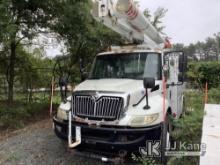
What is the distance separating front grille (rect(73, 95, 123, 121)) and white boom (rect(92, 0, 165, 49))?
147 cm

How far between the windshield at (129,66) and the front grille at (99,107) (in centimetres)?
122

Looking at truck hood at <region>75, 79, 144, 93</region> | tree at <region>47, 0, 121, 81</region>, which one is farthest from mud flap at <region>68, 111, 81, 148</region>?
tree at <region>47, 0, 121, 81</region>

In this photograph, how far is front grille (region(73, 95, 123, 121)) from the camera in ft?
14.0

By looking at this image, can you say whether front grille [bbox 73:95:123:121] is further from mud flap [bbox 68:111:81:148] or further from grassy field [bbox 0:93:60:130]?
grassy field [bbox 0:93:60:130]

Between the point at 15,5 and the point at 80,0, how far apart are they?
1642 mm

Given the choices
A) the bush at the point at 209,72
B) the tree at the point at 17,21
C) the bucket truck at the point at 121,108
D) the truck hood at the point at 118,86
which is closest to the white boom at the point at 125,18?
the bucket truck at the point at 121,108

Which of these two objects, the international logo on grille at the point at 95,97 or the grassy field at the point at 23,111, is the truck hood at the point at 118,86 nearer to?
the international logo on grille at the point at 95,97

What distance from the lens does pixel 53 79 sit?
31.7 ft

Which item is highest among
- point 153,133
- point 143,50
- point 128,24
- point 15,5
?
point 15,5

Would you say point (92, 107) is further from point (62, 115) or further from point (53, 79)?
point (53, 79)

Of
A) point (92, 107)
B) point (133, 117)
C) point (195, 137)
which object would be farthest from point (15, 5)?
point (195, 137)

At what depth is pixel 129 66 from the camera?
18.5ft

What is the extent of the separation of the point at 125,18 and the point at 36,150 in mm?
3121

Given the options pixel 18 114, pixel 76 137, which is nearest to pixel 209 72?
pixel 18 114
